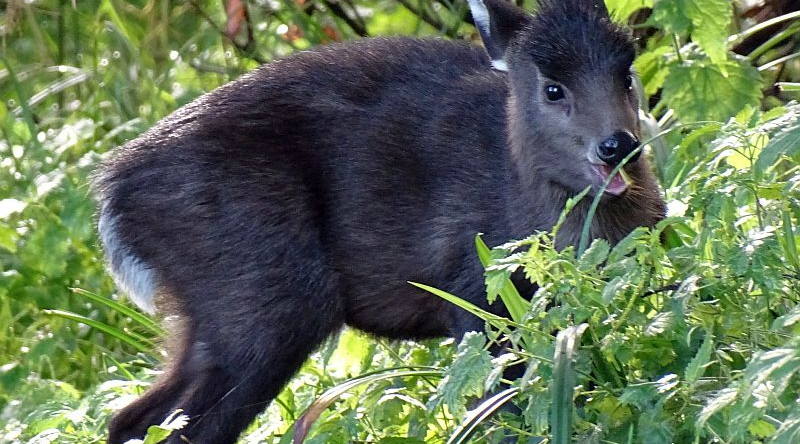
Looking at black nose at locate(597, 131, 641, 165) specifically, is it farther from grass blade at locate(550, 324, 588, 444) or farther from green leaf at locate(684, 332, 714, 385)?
green leaf at locate(684, 332, 714, 385)

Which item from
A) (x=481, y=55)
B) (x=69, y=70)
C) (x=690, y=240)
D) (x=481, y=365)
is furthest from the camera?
(x=69, y=70)

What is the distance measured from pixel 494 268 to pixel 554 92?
3.67 feet

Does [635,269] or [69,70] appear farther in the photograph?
[69,70]

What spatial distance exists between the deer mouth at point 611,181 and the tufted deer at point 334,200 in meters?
0.14

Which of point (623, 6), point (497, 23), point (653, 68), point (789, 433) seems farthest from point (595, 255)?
point (653, 68)

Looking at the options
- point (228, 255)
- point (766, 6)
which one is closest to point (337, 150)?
point (228, 255)

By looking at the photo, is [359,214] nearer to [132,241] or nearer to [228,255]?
[228,255]

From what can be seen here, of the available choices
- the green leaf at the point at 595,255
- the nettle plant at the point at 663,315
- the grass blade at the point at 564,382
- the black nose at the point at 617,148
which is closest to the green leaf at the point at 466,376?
the nettle plant at the point at 663,315

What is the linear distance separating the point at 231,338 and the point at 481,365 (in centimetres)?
139

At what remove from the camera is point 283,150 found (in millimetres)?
4410

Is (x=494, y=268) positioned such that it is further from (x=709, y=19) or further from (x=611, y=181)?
(x=709, y=19)

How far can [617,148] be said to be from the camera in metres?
3.85

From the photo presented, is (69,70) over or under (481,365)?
under

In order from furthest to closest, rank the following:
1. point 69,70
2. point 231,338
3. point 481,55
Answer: point 69,70 < point 481,55 < point 231,338
